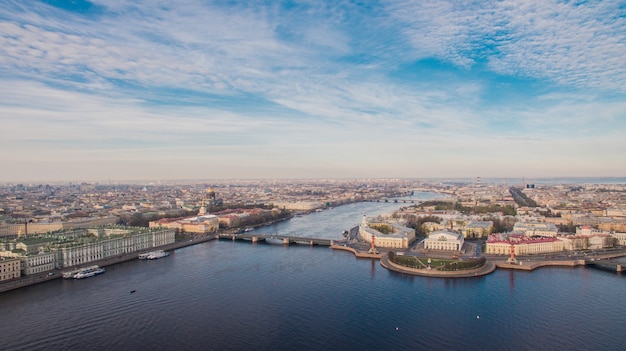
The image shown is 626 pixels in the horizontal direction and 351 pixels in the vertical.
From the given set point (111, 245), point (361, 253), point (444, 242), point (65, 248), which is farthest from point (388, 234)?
point (65, 248)

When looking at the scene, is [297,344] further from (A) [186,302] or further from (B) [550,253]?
(B) [550,253]

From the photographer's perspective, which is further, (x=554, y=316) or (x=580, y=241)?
(x=580, y=241)

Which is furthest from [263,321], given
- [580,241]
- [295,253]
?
[580,241]

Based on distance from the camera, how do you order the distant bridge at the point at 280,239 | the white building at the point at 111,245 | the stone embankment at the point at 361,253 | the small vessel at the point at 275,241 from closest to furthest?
the white building at the point at 111,245
the stone embankment at the point at 361,253
the distant bridge at the point at 280,239
the small vessel at the point at 275,241

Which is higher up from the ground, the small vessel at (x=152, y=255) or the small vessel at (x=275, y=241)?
the small vessel at (x=152, y=255)

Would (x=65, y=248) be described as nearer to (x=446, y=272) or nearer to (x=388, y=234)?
(x=446, y=272)

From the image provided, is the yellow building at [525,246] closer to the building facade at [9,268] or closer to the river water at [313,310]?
the river water at [313,310]

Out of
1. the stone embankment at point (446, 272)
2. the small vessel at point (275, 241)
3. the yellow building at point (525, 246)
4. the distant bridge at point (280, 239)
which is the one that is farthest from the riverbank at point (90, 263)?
the yellow building at point (525, 246)
